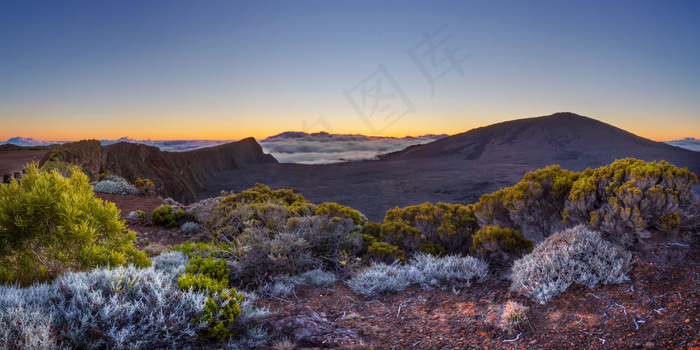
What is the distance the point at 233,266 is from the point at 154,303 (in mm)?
2043

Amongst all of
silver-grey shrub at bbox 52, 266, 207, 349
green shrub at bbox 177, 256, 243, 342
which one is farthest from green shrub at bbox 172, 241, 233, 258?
silver-grey shrub at bbox 52, 266, 207, 349

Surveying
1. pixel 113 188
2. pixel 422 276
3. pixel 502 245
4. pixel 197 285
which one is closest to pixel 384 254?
pixel 422 276

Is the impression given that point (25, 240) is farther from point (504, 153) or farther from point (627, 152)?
point (627, 152)

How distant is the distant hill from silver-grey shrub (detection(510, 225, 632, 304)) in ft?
76.4

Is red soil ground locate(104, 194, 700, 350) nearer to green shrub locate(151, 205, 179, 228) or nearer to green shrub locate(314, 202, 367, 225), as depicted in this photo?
green shrub locate(314, 202, 367, 225)

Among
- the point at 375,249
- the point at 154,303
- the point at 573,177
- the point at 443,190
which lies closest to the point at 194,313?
the point at 154,303

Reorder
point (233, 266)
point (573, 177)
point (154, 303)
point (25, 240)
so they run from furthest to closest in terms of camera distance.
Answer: point (573, 177) < point (233, 266) < point (25, 240) < point (154, 303)

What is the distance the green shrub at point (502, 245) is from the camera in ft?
16.0

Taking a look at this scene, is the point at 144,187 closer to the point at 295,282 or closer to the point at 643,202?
the point at 295,282

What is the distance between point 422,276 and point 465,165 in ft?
193

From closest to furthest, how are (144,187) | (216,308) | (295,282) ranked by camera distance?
(216,308), (295,282), (144,187)

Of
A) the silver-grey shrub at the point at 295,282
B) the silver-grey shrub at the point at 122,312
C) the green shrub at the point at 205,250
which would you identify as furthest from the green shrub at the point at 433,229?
the silver-grey shrub at the point at 122,312

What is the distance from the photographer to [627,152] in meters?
59.1

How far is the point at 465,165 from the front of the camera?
197 ft
